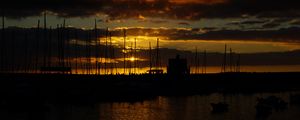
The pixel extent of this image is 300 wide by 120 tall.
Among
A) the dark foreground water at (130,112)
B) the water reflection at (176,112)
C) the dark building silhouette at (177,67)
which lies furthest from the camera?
the dark building silhouette at (177,67)

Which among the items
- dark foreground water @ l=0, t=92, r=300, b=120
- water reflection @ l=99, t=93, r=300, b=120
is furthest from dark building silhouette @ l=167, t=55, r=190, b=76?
dark foreground water @ l=0, t=92, r=300, b=120

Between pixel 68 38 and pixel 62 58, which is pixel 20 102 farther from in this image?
pixel 68 38

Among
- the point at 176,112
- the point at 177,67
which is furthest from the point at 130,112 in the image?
the point at 177,67

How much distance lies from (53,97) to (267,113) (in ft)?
97.2

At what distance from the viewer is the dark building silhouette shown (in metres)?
133

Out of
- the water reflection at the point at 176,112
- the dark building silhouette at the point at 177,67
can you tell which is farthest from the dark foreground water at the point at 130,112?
A: the dark building silhouette at the point at 177,67

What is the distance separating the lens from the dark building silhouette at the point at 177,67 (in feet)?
→ 436

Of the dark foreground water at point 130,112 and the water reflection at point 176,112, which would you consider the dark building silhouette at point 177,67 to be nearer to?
the water reflection at point 176,112

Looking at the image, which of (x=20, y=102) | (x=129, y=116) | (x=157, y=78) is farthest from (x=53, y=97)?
(x=157, y=78)

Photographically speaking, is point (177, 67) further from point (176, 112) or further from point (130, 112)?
point (130, 112)

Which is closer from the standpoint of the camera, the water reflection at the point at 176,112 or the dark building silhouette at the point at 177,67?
the water reflection at the point at 176,112

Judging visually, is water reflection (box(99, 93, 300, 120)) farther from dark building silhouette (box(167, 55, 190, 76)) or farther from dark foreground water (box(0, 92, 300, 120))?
dark building silhouette (box(167, 55, 190, 76))

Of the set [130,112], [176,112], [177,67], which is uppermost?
[177,67]

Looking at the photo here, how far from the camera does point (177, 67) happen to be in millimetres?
134250
